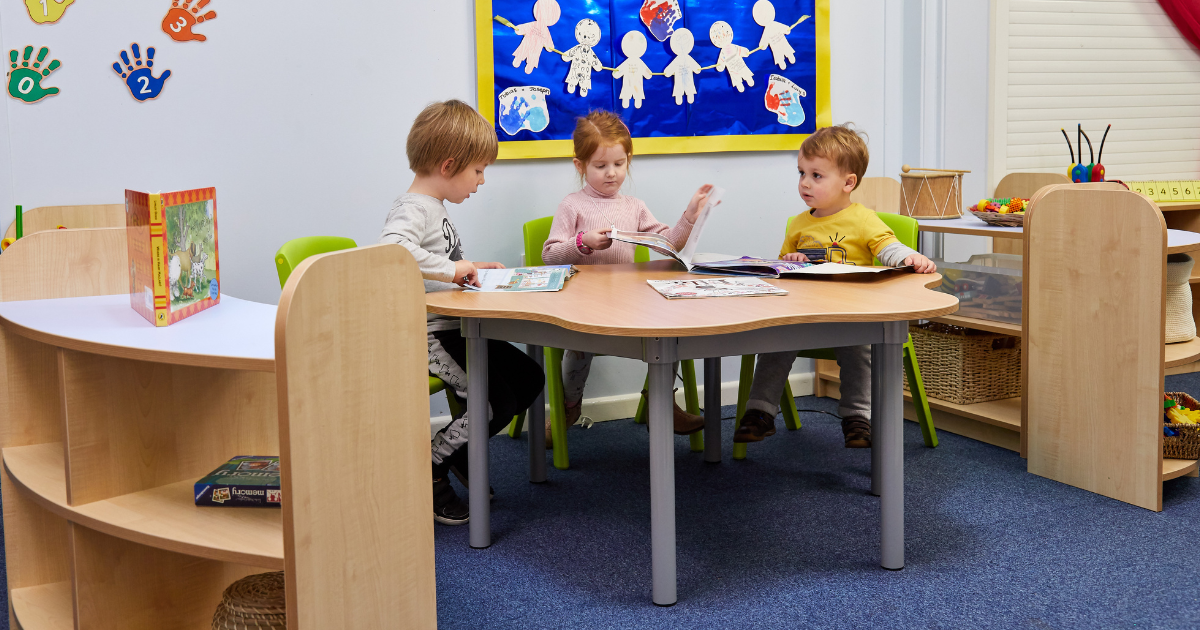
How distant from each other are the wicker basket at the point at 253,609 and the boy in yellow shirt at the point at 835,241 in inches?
59.9

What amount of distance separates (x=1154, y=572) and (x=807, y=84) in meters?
2.03

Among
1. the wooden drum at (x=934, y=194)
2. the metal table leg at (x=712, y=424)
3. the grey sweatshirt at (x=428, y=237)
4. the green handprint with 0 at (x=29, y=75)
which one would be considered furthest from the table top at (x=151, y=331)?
the wooden drum at (x=934, y=194)

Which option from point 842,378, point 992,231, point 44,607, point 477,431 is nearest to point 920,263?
point 842,378

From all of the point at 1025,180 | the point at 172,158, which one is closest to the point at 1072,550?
the point at 1025,180

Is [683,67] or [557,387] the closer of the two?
[557,387]

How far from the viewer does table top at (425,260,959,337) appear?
1646 millimetres

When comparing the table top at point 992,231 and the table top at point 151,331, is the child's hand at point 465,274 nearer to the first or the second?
the table top at point 151,331

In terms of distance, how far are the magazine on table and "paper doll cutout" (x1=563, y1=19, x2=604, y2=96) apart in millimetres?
1064

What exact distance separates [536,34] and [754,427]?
1425mm

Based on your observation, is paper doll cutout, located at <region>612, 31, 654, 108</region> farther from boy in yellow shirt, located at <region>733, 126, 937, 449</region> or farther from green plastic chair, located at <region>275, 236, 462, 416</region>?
green plastic chair, located at <region>275, 236, 462, 416</region>

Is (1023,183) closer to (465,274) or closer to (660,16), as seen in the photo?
(660,16)

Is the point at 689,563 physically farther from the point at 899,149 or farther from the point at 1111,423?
the point at 899,149

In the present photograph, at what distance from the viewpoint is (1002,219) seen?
110 inches

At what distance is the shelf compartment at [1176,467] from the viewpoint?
2.30 metres
